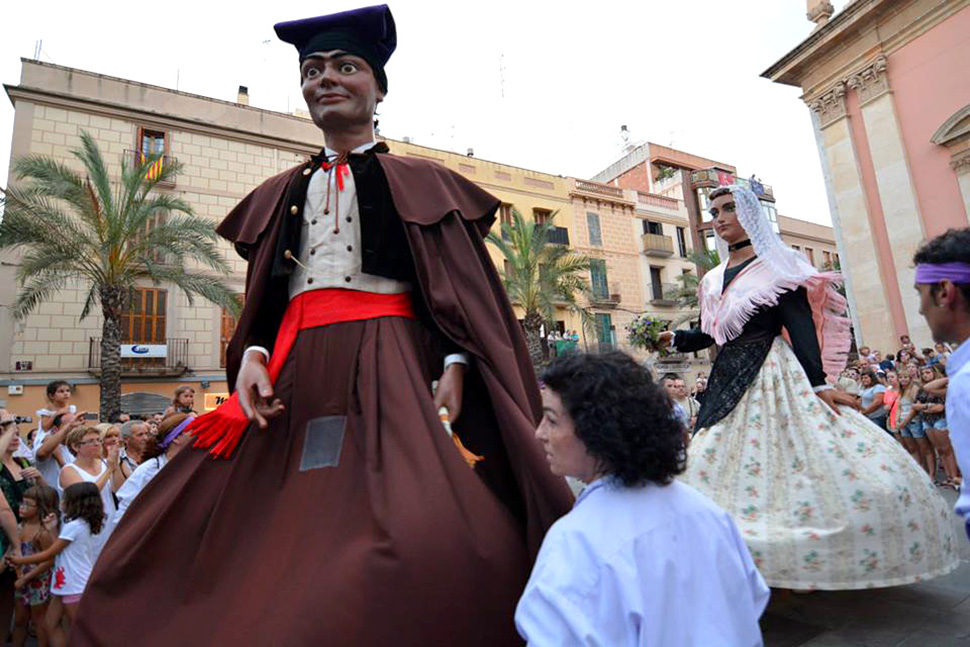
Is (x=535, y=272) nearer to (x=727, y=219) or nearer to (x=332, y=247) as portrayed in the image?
(x=727, y=219)

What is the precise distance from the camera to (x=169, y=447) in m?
4.24

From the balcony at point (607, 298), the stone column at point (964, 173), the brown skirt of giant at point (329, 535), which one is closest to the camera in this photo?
the brown skirt of giant at point (329, 535)

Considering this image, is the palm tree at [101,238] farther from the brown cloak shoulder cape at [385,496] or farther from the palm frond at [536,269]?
the brown cloak shoulder cape at [385,496]

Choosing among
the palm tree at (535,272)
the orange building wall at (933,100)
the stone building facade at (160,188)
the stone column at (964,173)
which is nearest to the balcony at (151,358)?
the stone building facade at (160,188)

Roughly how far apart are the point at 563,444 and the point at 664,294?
29.0 meters

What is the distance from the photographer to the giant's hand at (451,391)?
6.40 feet

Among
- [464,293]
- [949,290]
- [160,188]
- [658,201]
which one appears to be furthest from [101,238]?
[658,201]

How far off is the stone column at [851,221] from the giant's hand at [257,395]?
1535cm

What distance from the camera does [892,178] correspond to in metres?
13.9

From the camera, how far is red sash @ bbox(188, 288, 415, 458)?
1.97 metres

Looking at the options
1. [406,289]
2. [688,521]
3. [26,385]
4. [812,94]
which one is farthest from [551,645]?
[26,385]

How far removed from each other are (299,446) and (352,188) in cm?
96

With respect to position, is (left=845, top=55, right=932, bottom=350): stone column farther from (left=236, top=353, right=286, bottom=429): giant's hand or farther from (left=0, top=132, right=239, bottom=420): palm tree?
(left=0, top=132, right=239, bottom=420): palm tree

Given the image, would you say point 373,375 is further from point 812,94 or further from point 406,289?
point 812,94
